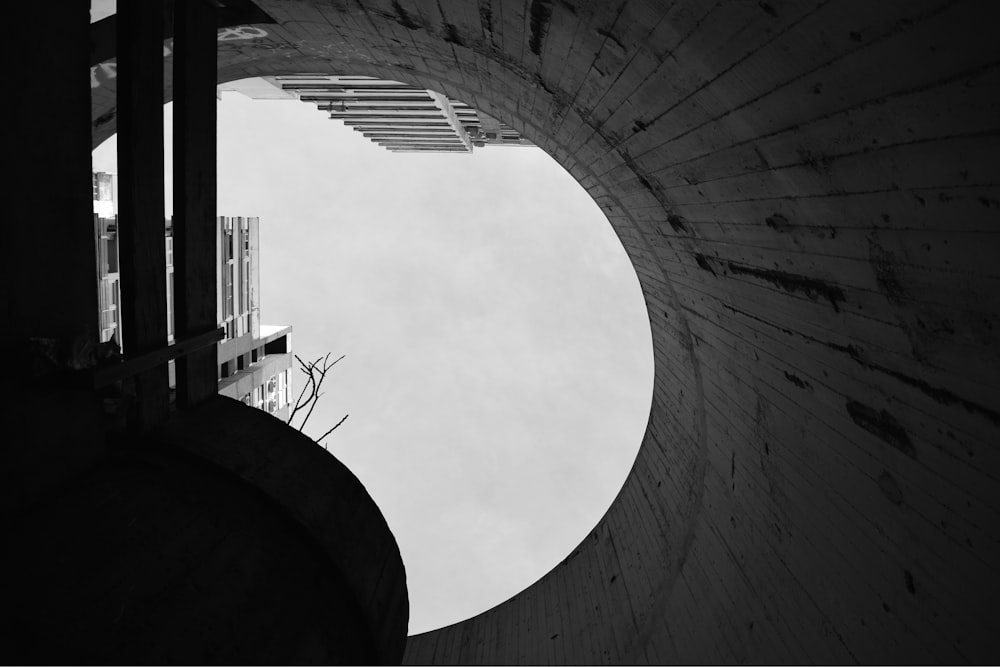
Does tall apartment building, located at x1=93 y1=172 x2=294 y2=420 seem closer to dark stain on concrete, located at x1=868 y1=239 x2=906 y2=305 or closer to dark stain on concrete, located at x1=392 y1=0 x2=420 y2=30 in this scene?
dark stain on concrete, located at x1=392 y1=0 x2=420 y2=30

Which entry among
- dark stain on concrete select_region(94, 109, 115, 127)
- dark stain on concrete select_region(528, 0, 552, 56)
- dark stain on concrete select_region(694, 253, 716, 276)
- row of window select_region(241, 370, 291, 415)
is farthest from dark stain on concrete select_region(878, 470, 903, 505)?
row of window select_region(241, 370, 291, 415)

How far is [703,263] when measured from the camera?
193 inches

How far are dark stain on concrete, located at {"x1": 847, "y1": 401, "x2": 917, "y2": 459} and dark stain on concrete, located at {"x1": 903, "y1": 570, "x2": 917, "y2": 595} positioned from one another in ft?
2.19

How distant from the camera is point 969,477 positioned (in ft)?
7.53

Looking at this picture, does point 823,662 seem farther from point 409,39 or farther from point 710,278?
point 409,39

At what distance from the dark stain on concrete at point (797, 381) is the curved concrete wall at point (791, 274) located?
0.09 ft

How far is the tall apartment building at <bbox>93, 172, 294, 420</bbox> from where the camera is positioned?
23.6 m

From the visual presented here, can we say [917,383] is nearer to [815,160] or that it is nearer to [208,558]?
[815,160]

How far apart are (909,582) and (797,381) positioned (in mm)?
1388

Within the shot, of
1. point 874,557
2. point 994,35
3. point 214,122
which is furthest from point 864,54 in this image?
point 214,122

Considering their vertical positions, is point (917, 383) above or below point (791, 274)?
below

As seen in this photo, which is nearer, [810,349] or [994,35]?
[994,35]

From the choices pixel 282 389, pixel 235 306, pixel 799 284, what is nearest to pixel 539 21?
pixel 799 284

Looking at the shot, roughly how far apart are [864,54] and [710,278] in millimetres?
2927
